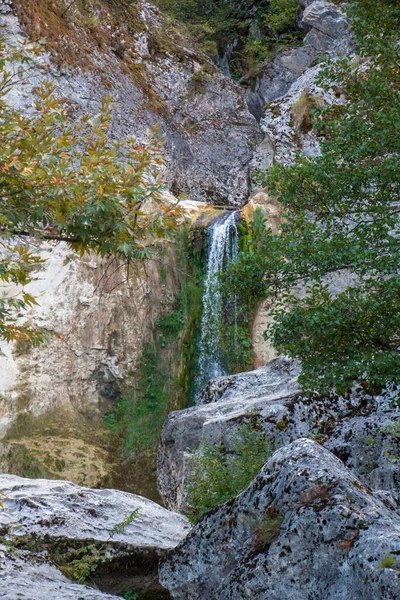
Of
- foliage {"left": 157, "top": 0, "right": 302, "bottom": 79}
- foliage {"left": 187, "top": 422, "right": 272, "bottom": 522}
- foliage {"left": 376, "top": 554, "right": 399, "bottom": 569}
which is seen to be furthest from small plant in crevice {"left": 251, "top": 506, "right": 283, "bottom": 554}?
foliage {"left": 157, "top": 0, "right": 302, "bottom": 79}

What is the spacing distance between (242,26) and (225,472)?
25813mm

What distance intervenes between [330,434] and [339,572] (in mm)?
3830

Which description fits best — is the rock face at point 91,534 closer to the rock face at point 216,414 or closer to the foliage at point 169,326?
the rock face at point 216,414

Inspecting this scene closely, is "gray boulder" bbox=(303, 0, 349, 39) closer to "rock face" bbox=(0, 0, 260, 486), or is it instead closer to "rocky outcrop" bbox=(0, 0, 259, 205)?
"rocky outcrop" bbox=(0, 0, 259, 205)

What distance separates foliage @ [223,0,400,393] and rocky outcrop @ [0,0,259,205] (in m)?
12.4

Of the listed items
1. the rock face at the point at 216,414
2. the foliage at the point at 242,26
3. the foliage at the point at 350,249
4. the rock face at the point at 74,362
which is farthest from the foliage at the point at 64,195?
the foliage at the point at 242,26

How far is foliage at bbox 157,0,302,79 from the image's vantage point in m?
27.3

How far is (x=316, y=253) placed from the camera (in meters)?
6.86

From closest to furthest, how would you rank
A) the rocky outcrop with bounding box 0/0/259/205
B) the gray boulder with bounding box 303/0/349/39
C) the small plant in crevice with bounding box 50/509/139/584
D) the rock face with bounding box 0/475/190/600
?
the small plant in crevice with bounding box 50/509/139/584, the rock face with bounding box 0/475/190/600, the rocky outcrop with bounding box 0/0/259/205, the gray boulder with bounding box 303/0/349/39

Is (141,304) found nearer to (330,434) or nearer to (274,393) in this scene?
(274,393)

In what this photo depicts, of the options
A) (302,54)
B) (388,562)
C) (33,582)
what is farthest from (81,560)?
(302,54)

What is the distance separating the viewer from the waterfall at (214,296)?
1661 centimetres

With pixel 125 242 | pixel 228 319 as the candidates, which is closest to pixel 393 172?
pixel 125 242

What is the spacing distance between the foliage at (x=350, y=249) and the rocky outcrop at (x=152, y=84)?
12.4m
